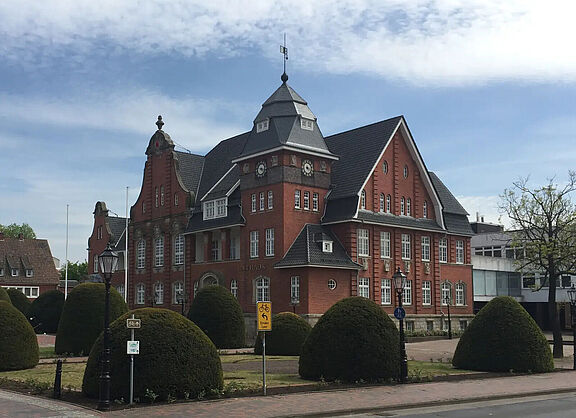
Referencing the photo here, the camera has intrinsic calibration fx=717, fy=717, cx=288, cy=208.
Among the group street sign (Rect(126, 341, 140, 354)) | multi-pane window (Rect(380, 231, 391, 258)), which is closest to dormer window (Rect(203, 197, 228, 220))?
multi-pane window (Rect(380, 231, 391, 258))

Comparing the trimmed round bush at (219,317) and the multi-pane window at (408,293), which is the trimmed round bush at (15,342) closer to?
the trimmed round bush at (219,317)

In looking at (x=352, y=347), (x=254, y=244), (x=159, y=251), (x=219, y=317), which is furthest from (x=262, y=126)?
(x=352, y=347)

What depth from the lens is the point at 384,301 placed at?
175ft

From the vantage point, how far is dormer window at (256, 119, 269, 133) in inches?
2099

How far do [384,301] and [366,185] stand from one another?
8.74 metres

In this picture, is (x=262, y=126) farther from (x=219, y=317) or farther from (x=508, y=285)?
(x=508, y=285)

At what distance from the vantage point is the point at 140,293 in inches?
2586

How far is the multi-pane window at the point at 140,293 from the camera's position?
2569 inches

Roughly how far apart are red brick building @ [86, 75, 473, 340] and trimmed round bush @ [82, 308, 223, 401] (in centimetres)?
2857

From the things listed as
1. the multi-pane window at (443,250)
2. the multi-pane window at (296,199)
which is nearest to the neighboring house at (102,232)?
the multi-pane window at (296,199)

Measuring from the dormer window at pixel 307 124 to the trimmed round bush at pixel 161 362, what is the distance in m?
34.1

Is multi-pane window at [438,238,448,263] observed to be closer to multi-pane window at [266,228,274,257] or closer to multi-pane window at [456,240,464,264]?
multi-pane window at [456,240,464,264]

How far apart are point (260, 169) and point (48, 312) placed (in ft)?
70.4

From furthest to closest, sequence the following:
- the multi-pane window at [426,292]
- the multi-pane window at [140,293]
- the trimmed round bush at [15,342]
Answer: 1. the multi-pane window at [140,293]
2. the multi-pane window at [426,292]
3. the trimmed round bush at [15,342]
